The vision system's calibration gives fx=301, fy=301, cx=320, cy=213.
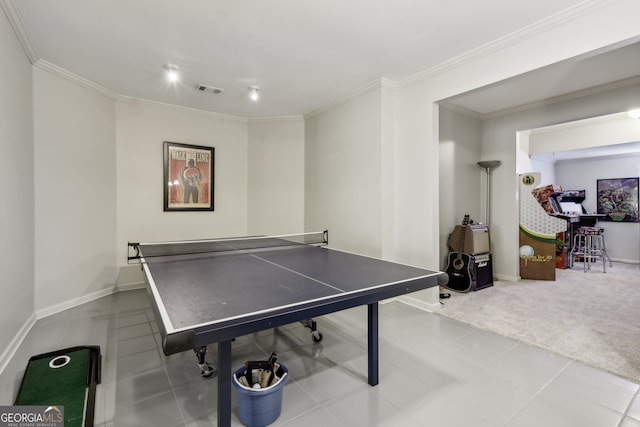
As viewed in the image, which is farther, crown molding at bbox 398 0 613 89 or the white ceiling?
the white ceiling

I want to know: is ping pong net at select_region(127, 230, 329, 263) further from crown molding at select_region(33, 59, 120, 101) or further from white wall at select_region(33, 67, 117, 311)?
crown molding at select_region(33, 59, 120, 101)

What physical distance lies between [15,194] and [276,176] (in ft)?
11.2

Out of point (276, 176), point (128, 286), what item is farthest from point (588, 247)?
point (128, 286)

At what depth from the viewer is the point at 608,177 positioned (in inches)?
275

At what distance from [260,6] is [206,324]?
246 cm

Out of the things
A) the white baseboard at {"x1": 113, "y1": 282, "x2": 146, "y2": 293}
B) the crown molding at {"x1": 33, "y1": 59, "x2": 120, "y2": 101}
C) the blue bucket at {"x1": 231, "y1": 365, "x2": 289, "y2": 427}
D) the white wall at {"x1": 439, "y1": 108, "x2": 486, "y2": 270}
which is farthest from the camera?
the white wall at {"x1": 439, "y1": 108, "x2": 486, "y2": 270}

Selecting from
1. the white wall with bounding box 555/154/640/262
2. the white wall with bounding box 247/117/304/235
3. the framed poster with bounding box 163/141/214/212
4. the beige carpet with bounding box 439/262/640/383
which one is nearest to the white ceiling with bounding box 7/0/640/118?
the framed poster with bounding box 163/141/214/212

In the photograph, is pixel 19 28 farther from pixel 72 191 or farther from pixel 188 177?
pixel 188 177

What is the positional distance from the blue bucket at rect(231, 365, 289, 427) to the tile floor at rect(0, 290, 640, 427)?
0.10 metres

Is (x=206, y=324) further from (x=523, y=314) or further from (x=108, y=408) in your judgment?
(x=523, y=314)

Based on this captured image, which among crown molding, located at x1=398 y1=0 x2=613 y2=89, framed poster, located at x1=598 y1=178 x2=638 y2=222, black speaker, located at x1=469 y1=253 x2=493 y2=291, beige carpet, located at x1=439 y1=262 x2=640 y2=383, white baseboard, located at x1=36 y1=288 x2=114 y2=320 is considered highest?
crown molding, located at x1=398 y1=0 x2=613 y2=89

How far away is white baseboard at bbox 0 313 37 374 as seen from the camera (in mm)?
2344

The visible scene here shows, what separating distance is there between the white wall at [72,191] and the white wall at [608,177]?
990 cm

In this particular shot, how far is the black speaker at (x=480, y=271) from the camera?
4.29 m
